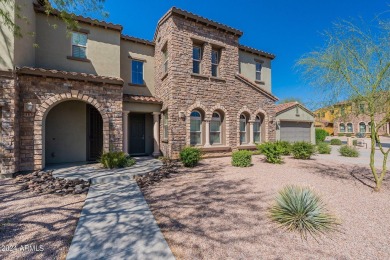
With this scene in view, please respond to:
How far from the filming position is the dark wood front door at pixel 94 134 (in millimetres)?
10320

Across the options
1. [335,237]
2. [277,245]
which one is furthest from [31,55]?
[335,237]

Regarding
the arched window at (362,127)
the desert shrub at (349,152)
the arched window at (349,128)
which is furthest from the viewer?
the arched window at (349,128)

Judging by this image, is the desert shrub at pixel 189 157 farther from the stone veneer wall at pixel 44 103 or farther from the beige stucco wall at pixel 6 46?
the beige stucco wall at pixel 6 46

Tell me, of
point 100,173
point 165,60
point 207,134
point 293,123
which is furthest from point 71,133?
point 293,123

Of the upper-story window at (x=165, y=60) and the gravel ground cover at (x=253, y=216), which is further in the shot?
the upper-story window at (x=165, y=60)

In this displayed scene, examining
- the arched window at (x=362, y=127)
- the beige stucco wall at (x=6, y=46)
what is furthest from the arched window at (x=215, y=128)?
the arched window at (x=362, y=127)

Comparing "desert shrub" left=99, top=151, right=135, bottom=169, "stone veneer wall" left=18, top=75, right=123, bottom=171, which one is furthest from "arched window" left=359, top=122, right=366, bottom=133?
"stone veneer wall" left=18, top=75, right=123, bottom=171

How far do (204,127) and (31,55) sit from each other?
9.10 metres

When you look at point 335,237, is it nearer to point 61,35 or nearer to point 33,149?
point 33,149

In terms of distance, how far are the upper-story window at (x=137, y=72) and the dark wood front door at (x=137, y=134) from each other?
2.34m

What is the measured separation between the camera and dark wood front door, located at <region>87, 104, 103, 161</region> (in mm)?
10320

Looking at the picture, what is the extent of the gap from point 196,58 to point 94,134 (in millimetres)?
7349

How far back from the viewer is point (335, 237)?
329cm

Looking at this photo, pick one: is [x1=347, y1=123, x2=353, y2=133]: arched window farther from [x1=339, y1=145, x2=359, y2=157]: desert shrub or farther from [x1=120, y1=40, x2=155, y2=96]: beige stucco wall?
[x1=120, y1=40, x2=155, y2=96]: beige stucco wall
